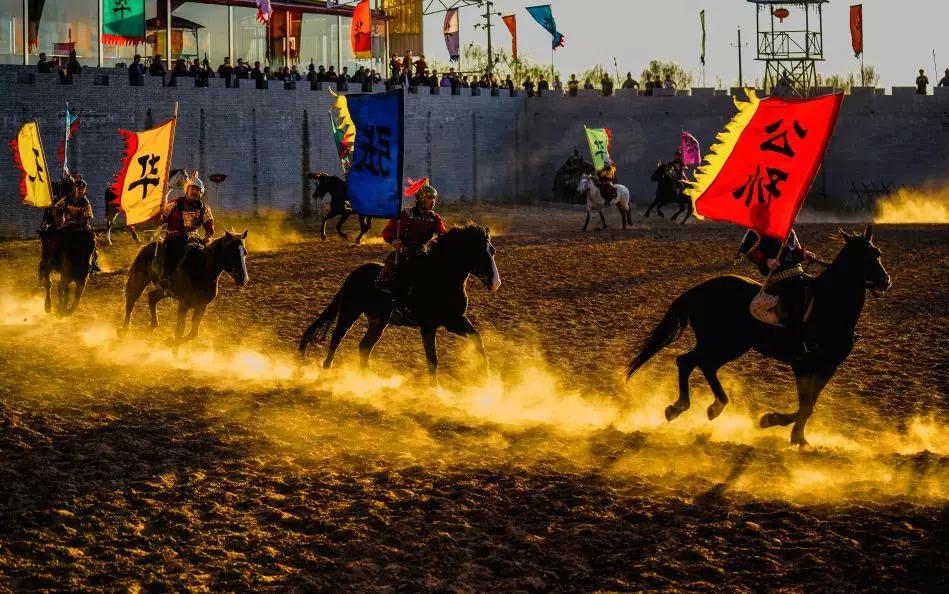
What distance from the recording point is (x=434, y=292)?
41.3 ft

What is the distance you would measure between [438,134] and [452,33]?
8.18 meters

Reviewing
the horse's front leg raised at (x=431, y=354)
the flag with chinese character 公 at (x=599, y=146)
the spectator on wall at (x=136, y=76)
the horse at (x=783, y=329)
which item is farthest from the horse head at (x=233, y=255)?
the spectator on wall at (x=136, y=76)

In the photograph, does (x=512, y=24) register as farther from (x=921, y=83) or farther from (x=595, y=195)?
(x=595, y=195)

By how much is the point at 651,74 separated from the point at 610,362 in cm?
7598

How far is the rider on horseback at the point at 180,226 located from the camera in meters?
14.9

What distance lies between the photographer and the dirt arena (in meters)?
7.72

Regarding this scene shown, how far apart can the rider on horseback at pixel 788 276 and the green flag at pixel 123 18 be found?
27.2 m

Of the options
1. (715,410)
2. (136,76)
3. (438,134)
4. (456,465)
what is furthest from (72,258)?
(438,134)

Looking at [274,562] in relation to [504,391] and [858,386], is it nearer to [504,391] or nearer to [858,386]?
[504,391]

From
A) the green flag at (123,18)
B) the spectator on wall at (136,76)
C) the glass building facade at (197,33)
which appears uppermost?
the glass building facade at (197,33)

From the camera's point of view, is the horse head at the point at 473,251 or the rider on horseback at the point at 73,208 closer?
the horse head at the point at 473,251

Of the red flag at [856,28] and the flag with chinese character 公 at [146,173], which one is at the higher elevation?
the red flag at [856,28]

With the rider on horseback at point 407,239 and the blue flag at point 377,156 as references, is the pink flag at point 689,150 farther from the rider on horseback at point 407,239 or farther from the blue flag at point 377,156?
the blue flag at point 377,156

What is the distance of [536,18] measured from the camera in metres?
48.7
